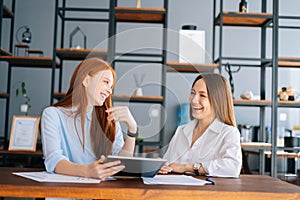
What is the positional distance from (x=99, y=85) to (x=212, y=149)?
2.10 feet

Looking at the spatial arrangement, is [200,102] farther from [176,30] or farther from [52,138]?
[176,30]

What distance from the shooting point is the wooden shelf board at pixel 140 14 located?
13.6ft

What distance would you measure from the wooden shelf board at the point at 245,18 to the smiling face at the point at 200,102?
2254 mm

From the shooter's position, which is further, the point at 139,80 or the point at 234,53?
the point at 234,53

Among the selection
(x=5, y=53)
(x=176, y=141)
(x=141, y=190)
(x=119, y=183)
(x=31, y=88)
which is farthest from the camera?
(x=31, y=88)

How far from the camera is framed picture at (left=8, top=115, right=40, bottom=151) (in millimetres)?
4051

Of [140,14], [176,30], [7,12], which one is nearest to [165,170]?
[140,14]

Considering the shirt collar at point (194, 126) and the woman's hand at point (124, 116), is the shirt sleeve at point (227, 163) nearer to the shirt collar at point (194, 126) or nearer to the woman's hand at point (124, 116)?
the shirt collar at point (194, 126)

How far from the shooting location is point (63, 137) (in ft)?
5.99

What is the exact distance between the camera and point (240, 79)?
6895 mm

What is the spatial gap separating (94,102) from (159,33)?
0.48 meters

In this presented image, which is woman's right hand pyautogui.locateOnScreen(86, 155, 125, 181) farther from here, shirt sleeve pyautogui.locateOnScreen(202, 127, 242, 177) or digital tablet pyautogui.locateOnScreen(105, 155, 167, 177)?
shirt sleeve pyautogui.locateOnScreen(202, 127, 242, 177)

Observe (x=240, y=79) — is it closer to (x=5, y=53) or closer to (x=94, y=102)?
(x=5, y=53)

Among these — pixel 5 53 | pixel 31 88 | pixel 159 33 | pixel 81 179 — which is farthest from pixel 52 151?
pixel 31 88
